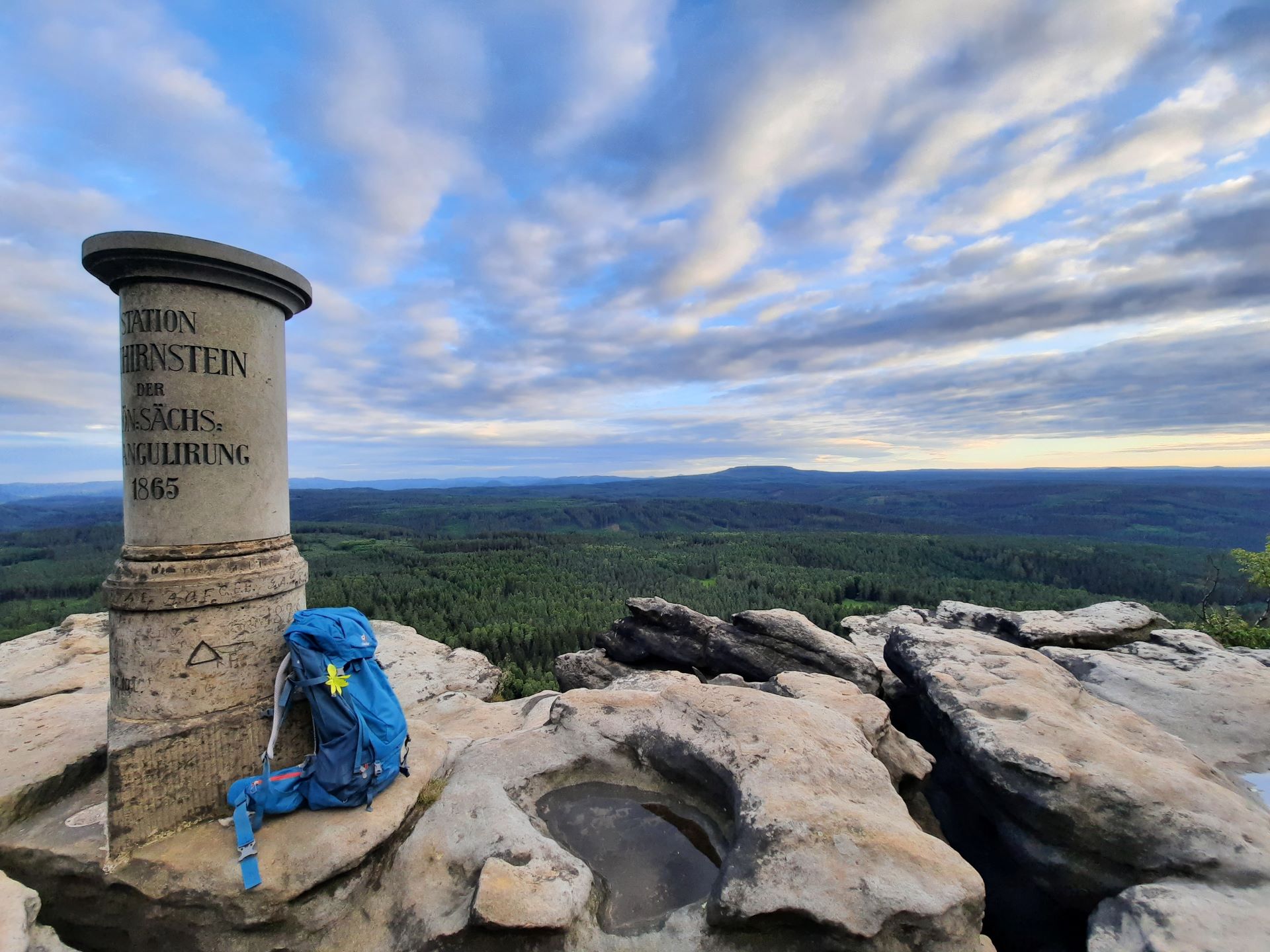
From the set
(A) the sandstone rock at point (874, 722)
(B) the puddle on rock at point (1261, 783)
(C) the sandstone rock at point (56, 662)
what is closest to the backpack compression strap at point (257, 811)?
(A) the sandstone rock at point (874, 722)

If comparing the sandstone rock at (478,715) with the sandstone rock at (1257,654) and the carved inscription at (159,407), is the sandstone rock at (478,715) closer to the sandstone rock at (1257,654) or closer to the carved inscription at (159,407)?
the carved inscription at (159,407)

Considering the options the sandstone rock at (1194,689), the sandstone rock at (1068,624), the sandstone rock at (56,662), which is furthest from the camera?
the sandstone rock at (1068,624)

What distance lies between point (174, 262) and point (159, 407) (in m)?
1.53

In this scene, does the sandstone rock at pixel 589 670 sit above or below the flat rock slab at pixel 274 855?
below

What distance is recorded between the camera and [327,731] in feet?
19.5

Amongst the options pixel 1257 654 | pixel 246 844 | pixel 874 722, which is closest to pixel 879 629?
pixel 1257 654

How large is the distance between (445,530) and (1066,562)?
5295 inches

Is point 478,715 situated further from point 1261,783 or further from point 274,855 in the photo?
point 1261,783

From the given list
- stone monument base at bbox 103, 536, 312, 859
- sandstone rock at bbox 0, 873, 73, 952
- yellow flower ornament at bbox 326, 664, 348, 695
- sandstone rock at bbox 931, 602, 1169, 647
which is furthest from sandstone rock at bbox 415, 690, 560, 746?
sandstone rock at bbox 931, 602, 1169, 647

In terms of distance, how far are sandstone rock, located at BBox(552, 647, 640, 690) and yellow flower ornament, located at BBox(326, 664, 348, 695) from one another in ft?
34.8

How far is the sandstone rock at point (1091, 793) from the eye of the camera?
5805 mm

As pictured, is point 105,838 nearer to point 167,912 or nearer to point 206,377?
point 167,912

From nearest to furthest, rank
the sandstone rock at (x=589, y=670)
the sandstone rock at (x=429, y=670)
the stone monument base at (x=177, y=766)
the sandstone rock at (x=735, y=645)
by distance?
the stone monument base at (x=177, y=766) → the sandstone rock at (x=429, y=670) → the sandstone rock at (x=735, y=645) → the sandstone rock at (x=589, y=670)

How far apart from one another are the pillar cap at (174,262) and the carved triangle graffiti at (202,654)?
393cm
